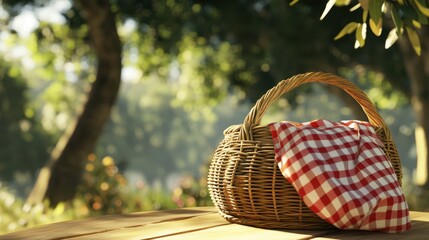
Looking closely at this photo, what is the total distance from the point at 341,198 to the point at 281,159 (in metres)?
0.25

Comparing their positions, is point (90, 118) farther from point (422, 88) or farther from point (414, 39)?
point (414, 39)

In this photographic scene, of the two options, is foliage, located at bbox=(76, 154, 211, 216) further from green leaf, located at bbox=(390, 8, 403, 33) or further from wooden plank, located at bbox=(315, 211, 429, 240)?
wooden plank, located at bbox=(315, 211, 429, 240)

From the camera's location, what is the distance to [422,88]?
10.9m

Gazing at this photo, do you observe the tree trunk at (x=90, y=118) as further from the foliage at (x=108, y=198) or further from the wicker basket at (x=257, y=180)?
the wicker basket at (x=257, y=180)

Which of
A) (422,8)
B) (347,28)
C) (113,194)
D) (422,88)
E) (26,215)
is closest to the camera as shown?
(422,8)

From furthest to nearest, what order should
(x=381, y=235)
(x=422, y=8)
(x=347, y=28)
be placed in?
(x=347, y=28), (x=422, y=8), (x=381, y=235)

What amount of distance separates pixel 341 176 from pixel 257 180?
12.0 inches

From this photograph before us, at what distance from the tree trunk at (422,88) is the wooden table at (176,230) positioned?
26.3ft

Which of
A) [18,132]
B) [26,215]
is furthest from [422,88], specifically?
[18,132]

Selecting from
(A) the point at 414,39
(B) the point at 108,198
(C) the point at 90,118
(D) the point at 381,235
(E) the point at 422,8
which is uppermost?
(E) the point at 422,8

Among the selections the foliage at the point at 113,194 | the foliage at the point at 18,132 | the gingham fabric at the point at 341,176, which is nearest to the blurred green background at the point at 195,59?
the foliage at the point at 113,194

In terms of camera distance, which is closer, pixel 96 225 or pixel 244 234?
pixel 244 234

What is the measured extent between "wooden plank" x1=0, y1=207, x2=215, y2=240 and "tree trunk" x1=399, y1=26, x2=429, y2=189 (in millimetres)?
8140

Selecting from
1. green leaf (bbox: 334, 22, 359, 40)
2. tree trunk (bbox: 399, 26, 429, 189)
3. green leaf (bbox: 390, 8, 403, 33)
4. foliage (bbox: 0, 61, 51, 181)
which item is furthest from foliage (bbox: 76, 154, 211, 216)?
foliage (bbox: 0, 61, 51, 181)
